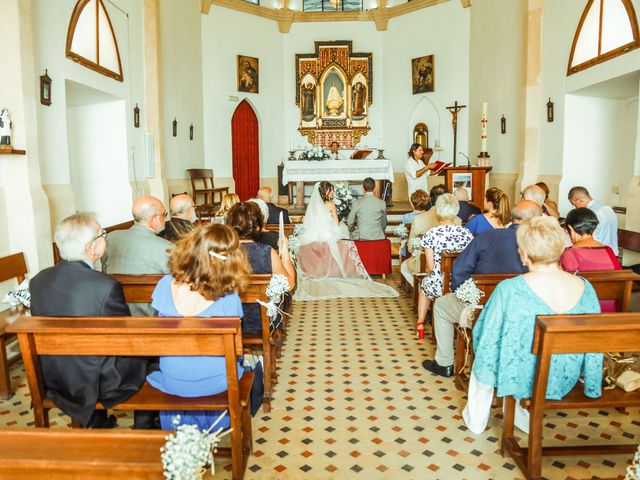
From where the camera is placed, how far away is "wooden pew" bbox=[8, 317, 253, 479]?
2.51 meters

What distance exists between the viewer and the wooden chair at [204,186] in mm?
11891

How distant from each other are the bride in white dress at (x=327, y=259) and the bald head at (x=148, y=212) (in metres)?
3.07

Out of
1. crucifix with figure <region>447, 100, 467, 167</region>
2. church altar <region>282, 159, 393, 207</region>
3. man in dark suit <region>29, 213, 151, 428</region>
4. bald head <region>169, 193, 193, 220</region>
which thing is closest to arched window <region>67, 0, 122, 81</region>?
bald head <region>169, 193, 193, 220</region>

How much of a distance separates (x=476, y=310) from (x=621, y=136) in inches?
252

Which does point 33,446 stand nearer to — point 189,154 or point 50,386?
point 50,386

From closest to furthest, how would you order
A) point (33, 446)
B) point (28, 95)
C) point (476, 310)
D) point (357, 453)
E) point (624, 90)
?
1. point (33, 446)
2. point (357, 453)
3. point (476, 310)
4. point (28, 95)
5. point (624, 90)

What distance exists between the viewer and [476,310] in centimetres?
388

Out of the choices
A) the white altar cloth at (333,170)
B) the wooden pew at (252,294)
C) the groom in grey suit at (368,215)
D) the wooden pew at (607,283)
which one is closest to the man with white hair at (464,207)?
the groom in grey suit at (368,215)

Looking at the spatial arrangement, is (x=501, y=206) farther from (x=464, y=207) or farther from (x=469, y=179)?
(x=469, y=179)

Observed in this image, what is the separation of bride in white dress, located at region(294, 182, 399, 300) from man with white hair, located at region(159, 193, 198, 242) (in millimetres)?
2404

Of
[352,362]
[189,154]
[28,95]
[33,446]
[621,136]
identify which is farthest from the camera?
[189,154]

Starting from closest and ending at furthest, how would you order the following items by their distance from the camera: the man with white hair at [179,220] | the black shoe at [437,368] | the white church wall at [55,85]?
the black shoe at [437,368] < the man with white hair at [179,220] < the white church wall at [55,85]

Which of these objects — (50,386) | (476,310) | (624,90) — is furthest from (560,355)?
(624,90)

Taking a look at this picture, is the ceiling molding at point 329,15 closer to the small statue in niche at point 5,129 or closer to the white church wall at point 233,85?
the white church wall at point 233,85
